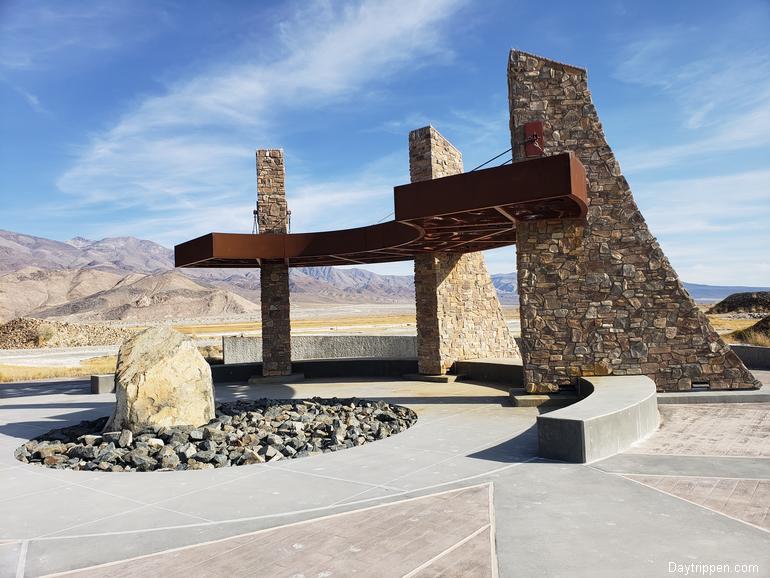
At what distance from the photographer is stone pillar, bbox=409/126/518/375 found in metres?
17.5

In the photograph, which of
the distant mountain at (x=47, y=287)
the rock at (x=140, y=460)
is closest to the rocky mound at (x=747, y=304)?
the rock at (x=140, y=460)

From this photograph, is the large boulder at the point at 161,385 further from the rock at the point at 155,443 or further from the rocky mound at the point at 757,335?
the rocky mound at the point at 757,335

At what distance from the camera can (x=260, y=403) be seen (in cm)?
1352

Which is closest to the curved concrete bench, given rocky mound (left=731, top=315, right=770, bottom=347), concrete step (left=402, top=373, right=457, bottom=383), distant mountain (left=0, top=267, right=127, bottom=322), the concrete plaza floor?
the concrete plaza floor

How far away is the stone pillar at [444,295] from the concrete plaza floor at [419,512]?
8.33 metres

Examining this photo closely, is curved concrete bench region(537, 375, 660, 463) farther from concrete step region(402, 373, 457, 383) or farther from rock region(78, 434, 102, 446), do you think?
concrete step region(402, 373, 457, 383)

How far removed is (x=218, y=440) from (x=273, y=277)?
10471mm

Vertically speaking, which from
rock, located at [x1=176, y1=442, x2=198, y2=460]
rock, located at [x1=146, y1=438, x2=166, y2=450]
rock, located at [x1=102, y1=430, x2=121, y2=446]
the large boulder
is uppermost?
the large boulder

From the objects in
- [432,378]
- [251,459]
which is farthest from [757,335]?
[251,459]

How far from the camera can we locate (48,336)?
49156 millimetres

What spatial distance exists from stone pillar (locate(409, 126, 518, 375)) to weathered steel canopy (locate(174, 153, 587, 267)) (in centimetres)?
73

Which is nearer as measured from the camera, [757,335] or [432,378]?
[432,378]

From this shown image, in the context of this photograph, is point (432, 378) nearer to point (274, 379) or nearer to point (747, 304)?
point (274, 379)

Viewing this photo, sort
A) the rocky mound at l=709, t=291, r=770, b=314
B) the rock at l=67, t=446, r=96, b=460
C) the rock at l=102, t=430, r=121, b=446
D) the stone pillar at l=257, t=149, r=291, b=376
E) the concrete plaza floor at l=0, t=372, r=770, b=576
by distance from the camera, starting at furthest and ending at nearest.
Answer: the rocky mound at l=709, t=291, r=770, b=314 → the stone pillar at l=257, t=149, r=291, b=376 → the rock at l=102, t=430, r=121, b=446 → the rock at l=67, t=446, r=96, b=460 → the concrete plaza floor at l=0, t=372, r=770, b=576
